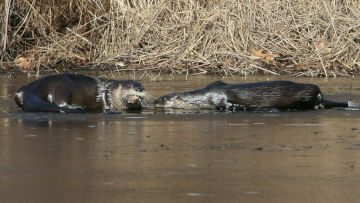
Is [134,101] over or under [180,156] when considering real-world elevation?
over

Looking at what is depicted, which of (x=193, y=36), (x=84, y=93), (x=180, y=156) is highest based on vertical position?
(x=193, y=36)

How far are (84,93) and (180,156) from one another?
3290 mm

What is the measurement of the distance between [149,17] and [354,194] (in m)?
10.8

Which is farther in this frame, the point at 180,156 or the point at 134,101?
the point at 134,101

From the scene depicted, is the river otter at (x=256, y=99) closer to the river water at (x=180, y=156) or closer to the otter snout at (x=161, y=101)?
the otter snout at (x=161, y=101)

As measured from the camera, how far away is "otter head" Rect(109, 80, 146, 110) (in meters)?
8.55

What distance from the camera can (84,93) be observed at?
859cm

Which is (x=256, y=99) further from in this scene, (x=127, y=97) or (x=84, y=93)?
(x=84, y=93)

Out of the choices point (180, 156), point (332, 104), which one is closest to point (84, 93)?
point (332, 104)

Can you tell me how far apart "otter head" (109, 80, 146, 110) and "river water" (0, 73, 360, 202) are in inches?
9.1

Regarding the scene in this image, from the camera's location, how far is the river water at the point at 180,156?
435 centimetres

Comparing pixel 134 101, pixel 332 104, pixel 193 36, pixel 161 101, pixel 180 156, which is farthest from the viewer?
pixel 193 36

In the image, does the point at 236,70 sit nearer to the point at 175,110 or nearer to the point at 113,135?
the point at 175,110

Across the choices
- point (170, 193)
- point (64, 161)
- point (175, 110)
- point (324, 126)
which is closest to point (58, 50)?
point (175, 110)
